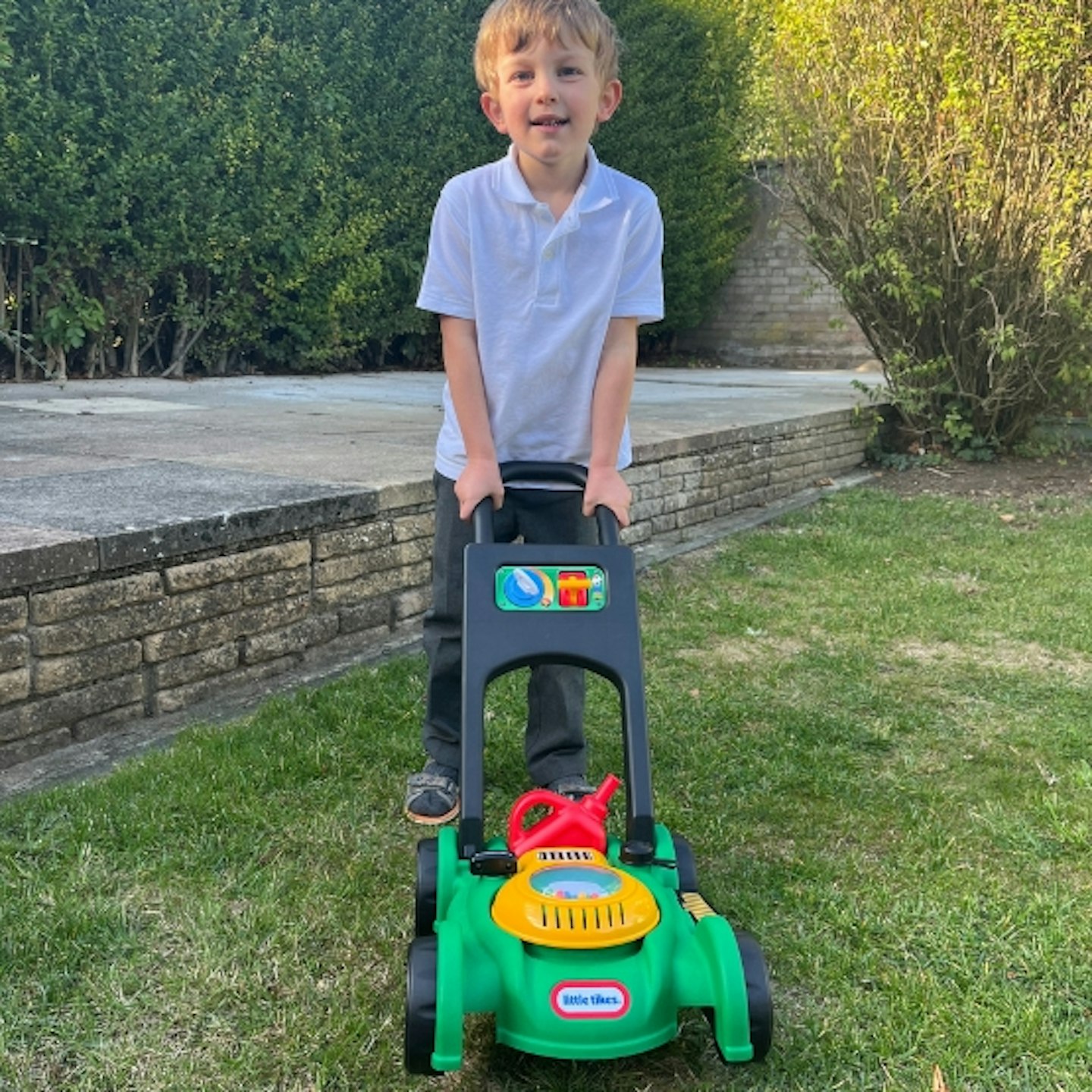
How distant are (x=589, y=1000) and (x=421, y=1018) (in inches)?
8.5

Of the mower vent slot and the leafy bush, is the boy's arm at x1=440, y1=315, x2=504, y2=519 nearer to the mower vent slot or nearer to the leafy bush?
the mower vent slot

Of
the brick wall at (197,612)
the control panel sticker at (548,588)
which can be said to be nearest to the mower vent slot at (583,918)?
the control panel sticker at (548,588)

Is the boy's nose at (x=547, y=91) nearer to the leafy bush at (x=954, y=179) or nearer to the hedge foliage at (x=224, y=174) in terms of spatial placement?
the leafy bush at (x=954, y=179)

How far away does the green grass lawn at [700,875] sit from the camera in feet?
5.45

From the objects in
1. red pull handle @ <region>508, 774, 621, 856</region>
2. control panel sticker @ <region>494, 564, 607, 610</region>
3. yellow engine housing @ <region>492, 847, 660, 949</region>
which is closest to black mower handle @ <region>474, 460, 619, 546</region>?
control panel sticker @ <region>494, 564, 607, 610</region>

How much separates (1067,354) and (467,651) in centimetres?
603

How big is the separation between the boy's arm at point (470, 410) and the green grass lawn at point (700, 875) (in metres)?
0.74

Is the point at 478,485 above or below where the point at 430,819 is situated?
above

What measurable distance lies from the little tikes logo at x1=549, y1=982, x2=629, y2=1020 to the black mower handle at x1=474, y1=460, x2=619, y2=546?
2.62 ft

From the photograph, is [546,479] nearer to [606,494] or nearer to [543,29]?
[606,494]

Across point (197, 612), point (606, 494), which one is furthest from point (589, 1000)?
point (197, 612)

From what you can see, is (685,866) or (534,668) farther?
(534,668)

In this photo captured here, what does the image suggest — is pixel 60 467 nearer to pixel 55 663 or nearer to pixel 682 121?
pixel 55 663

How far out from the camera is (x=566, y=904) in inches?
60.1
